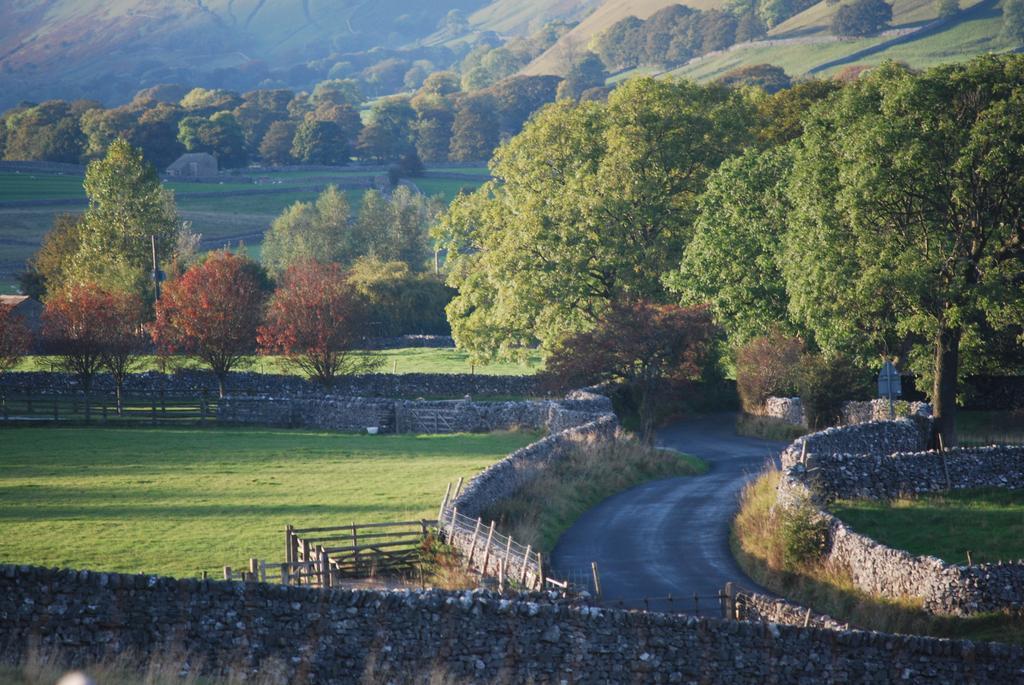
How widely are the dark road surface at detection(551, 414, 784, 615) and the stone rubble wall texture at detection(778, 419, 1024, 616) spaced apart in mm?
2544

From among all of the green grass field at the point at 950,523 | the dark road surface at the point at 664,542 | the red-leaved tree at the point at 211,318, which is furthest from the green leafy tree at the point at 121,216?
the green grass field at the point at 950,523

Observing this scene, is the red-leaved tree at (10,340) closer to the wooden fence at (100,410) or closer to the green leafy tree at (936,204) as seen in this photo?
the wooden fence at (100,410)

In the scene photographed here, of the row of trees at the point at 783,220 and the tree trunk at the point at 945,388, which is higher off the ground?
the row of trees at the point at 783,220

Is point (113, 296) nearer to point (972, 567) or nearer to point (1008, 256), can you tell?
point (1008, 256)

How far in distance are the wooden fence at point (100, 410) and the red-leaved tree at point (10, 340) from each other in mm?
4530

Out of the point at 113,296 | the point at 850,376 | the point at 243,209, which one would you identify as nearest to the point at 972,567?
the point at 850,376

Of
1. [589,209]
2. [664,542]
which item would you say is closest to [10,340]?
[589,209]

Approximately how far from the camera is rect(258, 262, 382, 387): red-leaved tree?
62750 millimetres

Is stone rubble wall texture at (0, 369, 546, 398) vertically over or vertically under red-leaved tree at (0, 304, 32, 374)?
under

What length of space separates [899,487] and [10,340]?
49179 mm

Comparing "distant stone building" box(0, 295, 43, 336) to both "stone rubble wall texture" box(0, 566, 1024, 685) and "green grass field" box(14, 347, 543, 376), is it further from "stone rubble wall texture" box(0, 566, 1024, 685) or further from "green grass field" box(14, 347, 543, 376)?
"stone rubble wall texture" box(0, 566, 1024, 685)

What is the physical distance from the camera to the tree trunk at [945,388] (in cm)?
3831

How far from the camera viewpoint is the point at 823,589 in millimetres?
25562

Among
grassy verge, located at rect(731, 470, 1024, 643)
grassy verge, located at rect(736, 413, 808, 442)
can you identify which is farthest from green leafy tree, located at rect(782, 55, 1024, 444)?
grassy verge, located at rect(736, 413, 808, 442)
